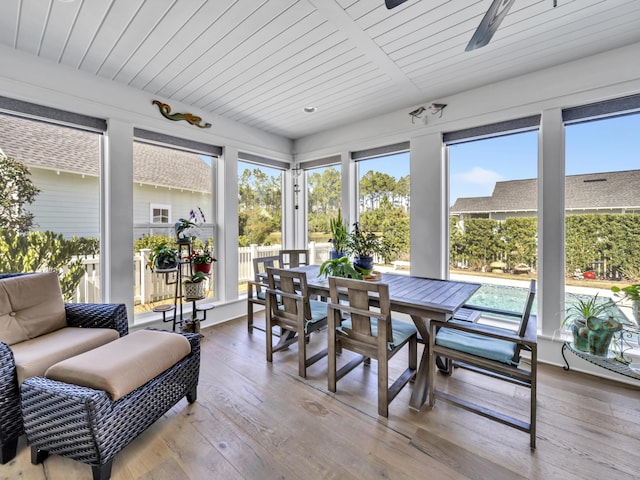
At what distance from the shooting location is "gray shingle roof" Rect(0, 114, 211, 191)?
252cm

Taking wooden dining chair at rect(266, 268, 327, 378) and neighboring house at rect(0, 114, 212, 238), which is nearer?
wooden dining chair at rect(266, 268, 327, 378)

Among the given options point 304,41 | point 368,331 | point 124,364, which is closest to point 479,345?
point 368,331

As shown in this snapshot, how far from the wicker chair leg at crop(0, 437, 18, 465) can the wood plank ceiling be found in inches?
104

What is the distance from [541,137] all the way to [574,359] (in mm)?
2056

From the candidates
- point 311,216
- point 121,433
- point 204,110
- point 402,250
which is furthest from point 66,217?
point 402,250

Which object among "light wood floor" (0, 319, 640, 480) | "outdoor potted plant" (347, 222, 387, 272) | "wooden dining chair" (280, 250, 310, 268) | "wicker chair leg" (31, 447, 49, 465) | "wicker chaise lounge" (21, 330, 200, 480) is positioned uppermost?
"outdoor potted plant" (347, 222, 387, 272)

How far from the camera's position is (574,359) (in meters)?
2.58

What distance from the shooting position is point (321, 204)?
4.58 metres

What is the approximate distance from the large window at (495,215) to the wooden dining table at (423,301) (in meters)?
0.73

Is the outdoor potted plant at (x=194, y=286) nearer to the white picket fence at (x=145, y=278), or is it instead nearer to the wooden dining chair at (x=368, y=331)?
the white picket fence at (x=145, y=278)

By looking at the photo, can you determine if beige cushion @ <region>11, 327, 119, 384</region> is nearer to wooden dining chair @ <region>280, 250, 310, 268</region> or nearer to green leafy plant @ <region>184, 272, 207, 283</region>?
green leafy plant @ <region>184, 272, 207, 283</region>

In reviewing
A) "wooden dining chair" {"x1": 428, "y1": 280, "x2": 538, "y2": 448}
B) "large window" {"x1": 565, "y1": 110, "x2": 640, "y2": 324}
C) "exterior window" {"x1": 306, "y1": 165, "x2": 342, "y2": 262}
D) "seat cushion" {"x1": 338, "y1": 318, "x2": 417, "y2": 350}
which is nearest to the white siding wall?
"seat cushion" {"x1": 338, "y1": 318, "x2": 417, "y2": 350}

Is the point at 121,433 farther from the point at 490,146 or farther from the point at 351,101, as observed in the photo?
the point at 490,146

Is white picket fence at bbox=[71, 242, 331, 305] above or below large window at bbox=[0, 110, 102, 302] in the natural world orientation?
below
